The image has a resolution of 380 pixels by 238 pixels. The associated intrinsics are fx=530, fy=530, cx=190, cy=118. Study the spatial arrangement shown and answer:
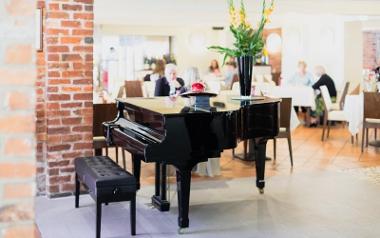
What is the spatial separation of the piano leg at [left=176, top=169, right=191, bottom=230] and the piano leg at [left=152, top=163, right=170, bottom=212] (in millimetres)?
660

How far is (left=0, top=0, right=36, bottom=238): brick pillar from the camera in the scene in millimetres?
1273

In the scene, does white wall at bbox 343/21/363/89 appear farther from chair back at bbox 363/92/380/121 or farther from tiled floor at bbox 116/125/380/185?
chair back at bbox 363/92/380/121

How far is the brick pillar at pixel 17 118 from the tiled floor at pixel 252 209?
298cm

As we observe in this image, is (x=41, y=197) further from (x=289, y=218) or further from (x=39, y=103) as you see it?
(x=289, y=218)

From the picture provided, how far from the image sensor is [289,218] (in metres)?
4.70

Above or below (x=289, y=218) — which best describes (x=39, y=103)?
above

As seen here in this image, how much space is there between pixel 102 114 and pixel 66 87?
32.5 inches

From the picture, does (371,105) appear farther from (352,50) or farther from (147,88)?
(147,88)

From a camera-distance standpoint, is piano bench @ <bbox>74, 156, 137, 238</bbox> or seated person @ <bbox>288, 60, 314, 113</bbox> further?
seated person @ <bbox>288, 60, 314, 113</bbox>

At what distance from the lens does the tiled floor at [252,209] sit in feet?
14.3

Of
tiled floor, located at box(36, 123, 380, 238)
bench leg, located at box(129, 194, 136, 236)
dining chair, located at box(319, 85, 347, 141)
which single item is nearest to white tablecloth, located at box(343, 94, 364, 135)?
dining chair, located at box(319, 85, 347, 141)

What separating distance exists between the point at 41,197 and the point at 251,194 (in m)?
2.17

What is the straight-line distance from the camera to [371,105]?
7.92 m

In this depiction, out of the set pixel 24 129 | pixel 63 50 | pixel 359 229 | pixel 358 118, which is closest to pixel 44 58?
pixel 63 50
